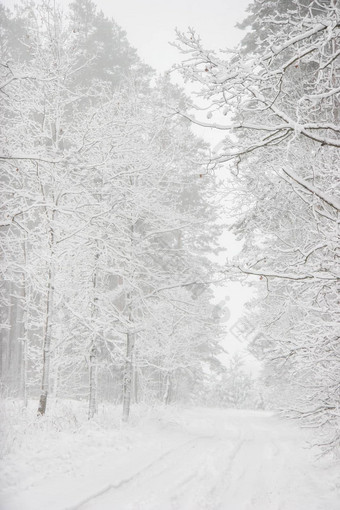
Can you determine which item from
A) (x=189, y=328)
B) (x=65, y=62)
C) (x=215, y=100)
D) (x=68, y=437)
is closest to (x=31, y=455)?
(x=68, y=437)

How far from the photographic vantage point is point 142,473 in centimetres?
580

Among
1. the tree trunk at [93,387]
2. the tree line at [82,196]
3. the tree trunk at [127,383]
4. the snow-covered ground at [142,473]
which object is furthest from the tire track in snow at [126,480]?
the tree line at [82,196]

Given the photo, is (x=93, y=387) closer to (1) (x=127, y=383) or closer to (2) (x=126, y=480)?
(1) (x=127, y=383)

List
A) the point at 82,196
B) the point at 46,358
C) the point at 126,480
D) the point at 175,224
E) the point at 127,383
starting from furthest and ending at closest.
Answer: the point at 175,224 → the point at 127,383 → the point at 82,196 → the point at 46,358 → the point at 126,480

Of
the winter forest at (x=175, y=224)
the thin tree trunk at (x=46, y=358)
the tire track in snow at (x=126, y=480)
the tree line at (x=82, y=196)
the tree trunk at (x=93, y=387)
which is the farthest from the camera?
the tree trunk at (x=93, y=387)

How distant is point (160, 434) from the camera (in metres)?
9.87

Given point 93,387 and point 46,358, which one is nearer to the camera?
point 46,358

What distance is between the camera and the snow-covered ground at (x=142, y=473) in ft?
14.9

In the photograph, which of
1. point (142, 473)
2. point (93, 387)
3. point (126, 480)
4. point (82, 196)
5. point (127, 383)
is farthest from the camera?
point (127, 383)

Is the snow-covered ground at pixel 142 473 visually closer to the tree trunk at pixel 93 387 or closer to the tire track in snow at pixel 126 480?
the tire track in snow at pixel 126 480

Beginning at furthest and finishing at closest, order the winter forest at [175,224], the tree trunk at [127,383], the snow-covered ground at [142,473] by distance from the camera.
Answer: the tree trunk at [127,383] < the snow-covered ground at [142,473] < the winter forest at [175,224]

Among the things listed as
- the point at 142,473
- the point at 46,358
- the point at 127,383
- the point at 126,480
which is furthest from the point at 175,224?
the point at 126,480

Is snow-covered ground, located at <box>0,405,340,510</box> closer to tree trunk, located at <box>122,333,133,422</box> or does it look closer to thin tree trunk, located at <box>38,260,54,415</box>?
thin tree trunk, located at <box>38,260,54,415</box>

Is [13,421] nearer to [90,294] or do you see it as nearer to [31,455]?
[31,455]
